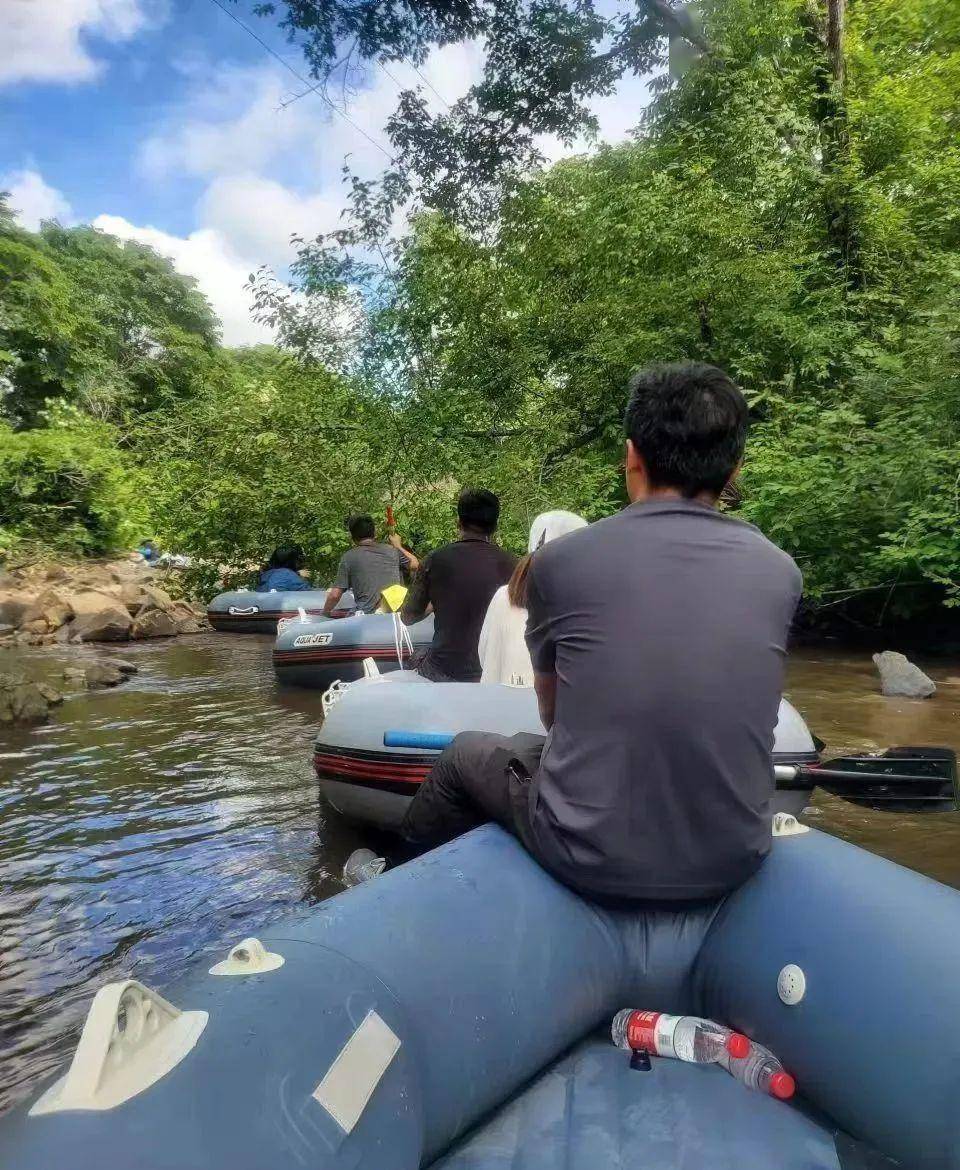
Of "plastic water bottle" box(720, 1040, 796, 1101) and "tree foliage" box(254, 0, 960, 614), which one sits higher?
"tree foliage" box(254, 0, 960, 614)

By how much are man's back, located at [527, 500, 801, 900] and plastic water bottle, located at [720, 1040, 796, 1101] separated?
284 millimetres

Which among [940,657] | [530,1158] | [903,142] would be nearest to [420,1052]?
[530,1158]

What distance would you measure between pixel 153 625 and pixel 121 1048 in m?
12.8

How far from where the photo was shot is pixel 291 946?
1541mm

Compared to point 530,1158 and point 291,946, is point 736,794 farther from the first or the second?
point 291,946

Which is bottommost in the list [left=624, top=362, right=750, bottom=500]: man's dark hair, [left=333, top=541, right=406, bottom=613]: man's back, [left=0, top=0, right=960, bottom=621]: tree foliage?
[left=333, top=541, right=406, bottom=613]: man's back

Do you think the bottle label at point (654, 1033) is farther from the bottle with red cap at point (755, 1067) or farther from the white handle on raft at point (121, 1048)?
the white handle on raft at point (121, 1048)

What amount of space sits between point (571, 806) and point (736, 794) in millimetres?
313

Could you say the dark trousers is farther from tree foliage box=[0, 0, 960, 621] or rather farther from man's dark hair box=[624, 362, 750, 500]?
tree foliage box=[0, 0, 960, 621]

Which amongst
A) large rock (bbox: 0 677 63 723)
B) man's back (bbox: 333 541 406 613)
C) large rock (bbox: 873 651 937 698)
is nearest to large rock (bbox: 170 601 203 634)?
man's back (bbox: 333 541 406 613)

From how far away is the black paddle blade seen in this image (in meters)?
2.83

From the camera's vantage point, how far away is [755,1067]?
1711 millimetres

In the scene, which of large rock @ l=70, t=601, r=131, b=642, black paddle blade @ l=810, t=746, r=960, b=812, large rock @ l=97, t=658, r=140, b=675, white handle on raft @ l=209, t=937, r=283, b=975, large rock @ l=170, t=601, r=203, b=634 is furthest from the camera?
large rock @ l=170, t=601, r=203, b=634

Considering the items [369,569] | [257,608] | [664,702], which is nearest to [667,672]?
[664,702]
